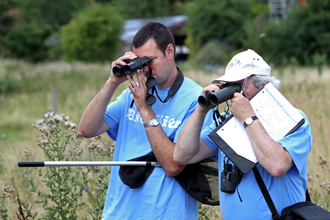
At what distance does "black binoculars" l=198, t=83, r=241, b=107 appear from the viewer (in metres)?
1.99

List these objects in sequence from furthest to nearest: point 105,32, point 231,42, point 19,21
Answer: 1. point 19,21
2. point 231,42
3. point 105,32

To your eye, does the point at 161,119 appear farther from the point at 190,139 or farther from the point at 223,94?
the point at 223,94

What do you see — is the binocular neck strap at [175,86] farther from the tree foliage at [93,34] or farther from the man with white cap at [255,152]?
the tree foliage at [93,34]

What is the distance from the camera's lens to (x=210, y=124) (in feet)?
7.80

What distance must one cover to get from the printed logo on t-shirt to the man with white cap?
14 centimetres

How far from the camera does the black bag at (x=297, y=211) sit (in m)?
1.83

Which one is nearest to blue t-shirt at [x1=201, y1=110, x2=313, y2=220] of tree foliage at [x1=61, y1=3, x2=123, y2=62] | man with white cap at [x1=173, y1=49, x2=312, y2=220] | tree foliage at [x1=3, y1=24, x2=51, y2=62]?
man with white cap at [x1=173, y1=49, x2=312, y2=220]

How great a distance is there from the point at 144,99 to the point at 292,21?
73.7 feet

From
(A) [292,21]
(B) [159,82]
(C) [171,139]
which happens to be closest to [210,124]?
(C) [171,139]

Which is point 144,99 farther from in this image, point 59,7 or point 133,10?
point 133,10

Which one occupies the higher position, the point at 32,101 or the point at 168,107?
the point at 168,107

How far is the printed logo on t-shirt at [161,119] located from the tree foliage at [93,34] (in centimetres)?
2415

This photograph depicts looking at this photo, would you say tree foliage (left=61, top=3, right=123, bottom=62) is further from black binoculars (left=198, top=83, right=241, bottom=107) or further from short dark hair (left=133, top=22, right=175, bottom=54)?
black binoculars (left=198, top=83, right=241, bottom=107)

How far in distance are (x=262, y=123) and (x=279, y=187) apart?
0.35 m
